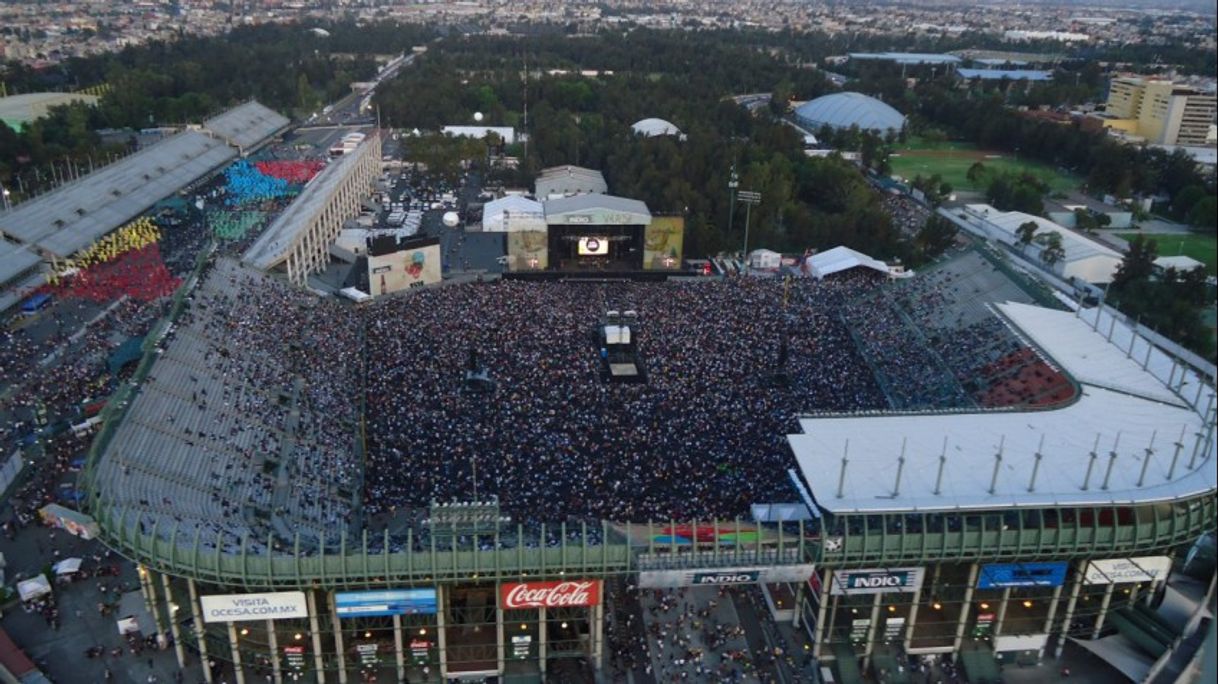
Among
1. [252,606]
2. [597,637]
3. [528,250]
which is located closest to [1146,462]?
[597,637]

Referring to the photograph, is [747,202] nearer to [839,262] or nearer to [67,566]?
[839,262]

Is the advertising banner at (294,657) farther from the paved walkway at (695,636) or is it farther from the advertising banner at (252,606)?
the paved walkway at (695,636)

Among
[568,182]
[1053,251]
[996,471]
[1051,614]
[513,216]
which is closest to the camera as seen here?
[996,471]

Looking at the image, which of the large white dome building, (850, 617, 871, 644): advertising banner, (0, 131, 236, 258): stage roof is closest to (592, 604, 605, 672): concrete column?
(850, 617, 871, 644): advertising banner

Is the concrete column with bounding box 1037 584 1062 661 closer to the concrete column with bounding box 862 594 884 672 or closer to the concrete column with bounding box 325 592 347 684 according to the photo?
the concrete column with bounding box 862 594 884 672

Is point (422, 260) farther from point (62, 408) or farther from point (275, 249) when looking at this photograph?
point (62, 408)

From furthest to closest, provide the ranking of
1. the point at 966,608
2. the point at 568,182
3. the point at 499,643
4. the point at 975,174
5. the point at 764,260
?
the point at 975,174
the point at 568,182
the point at 764,260
the point at 966,608
the point at 499,643

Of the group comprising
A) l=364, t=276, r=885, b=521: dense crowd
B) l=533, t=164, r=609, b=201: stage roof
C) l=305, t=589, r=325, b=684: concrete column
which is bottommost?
l=533, t=164, r=609, b=201: stage roof
